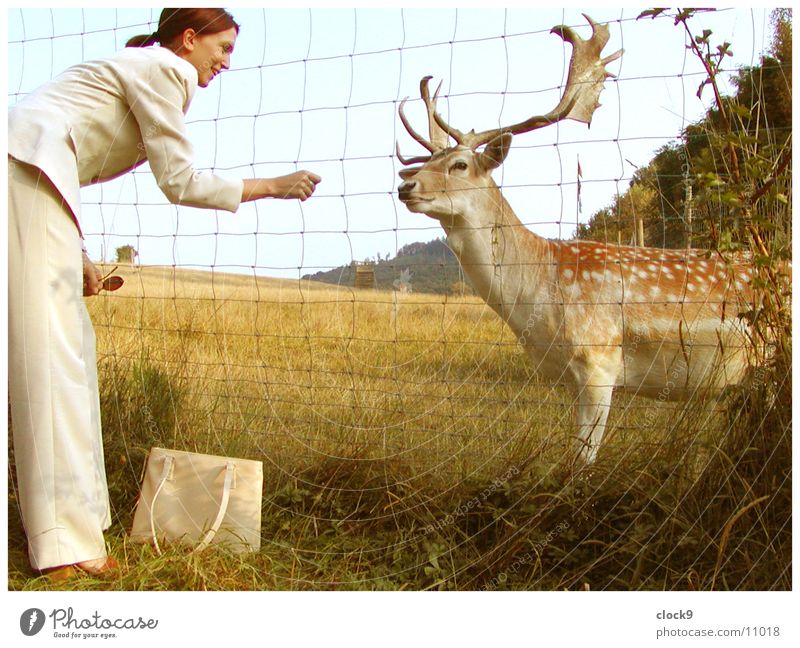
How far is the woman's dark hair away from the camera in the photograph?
282 cm

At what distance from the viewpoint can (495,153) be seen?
410 centimetres

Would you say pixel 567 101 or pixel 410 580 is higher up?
pixel 567 101

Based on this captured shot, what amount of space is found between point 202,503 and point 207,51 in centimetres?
154

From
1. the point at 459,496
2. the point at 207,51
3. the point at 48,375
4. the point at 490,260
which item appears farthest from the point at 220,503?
the point at 490,260

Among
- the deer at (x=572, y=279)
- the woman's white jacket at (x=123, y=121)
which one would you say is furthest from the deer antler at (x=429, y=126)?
the woman's white jacket at (x=123, y=121)

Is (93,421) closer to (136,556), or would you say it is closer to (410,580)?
(136,556)

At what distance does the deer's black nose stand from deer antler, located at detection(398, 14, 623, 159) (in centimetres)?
41

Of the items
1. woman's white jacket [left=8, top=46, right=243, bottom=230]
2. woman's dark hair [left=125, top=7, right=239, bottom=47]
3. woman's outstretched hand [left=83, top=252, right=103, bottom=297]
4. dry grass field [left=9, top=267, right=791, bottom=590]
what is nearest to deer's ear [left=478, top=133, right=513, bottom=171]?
dry grass field [left=9, top=267, right=791, bottom=590]

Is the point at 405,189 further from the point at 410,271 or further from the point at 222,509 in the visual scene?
the point at 222,509

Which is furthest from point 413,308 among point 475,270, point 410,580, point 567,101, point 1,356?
point 1,356

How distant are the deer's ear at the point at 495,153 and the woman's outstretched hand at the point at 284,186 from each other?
1.38 metres

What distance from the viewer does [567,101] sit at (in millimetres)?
3902

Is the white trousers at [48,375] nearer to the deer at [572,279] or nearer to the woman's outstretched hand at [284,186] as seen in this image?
the woman's outstretched hand at [284,186]

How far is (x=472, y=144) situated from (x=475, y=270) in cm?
60
